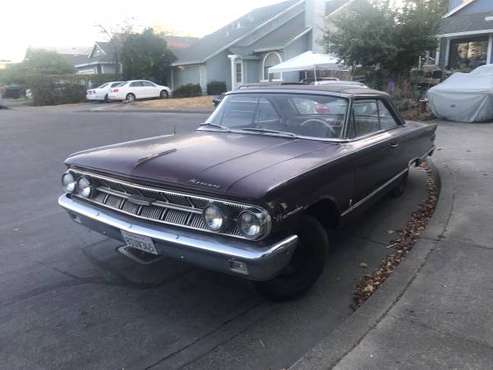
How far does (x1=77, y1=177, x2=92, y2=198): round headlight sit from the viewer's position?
12.8ft

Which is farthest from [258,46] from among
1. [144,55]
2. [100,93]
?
[100,93]

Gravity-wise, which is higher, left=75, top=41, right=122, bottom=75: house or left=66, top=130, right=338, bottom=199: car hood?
left=75, top=41, right=122, bottom=75: house

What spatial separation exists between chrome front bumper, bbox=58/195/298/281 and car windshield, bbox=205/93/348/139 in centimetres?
152

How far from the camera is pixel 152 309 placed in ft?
11.5

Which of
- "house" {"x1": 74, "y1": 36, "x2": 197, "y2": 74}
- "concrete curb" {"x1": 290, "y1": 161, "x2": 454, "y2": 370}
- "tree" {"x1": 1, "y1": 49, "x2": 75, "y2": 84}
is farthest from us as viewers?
"tree" {"x1": 1, "y1": 49, "x2": 75, "y2": 84}

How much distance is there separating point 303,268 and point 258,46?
97.7ft

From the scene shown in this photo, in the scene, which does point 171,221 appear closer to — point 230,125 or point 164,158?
point 164,158

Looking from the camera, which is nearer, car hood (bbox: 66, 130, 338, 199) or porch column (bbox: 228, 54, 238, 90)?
car hood (bbox: 66, 130, 338, 199)

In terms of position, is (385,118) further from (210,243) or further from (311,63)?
(311,63)

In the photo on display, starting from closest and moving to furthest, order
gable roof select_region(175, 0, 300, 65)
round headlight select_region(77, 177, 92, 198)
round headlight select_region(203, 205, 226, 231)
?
round headlight select_region(203, 205, 226, 231) → round headlight select_region(77, 177, 92, 198) → gable roof select_region(175, 0, 300, 65)

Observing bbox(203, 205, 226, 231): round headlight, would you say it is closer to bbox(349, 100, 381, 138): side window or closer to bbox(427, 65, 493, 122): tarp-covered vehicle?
bbox(349, 100, 381, 138): side window

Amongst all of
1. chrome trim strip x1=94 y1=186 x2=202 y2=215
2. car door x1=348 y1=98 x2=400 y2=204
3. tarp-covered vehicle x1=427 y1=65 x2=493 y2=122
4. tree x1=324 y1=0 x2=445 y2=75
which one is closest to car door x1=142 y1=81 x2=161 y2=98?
tree x1=324 y1=0 x2=445 y2=75

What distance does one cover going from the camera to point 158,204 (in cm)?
340

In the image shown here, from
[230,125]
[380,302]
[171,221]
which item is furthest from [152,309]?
[230,125]
